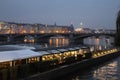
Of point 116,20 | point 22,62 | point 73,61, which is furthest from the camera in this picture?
point 116,20

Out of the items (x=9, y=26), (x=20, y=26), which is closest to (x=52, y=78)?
(x=9, y=26)

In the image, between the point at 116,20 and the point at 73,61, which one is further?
the point at 116,20

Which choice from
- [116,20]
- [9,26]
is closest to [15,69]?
[116,20]

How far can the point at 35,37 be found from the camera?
12494 cm

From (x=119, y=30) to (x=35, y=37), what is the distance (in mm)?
71602

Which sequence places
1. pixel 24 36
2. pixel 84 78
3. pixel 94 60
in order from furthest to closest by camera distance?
pixel 24 36 < pixel 94 60 < pixel 84 78

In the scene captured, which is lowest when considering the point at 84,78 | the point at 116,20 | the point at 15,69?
the point at 84,78

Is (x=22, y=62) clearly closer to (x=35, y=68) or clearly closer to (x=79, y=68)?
(x=35, y=68)

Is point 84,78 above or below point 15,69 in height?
below

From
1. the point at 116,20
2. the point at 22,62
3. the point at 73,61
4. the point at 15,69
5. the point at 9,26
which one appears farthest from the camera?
the point at 9,26

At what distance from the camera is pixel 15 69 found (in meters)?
20.3

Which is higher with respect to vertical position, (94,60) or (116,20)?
(116,20)

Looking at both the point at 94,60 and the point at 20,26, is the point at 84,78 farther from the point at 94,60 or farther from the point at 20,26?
the point at 20,26

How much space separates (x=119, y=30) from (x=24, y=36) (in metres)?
72.4
